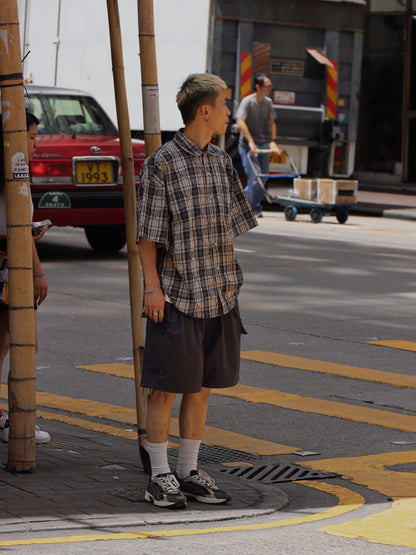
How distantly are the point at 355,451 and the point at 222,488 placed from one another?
3.45ft

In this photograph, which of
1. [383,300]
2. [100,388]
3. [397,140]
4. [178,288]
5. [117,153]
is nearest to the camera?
[178,288]

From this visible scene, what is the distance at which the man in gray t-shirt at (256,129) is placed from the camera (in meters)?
19.9

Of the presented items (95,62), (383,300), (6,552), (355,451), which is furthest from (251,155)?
(6,552)

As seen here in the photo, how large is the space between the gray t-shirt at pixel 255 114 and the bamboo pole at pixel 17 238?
47.1 feet

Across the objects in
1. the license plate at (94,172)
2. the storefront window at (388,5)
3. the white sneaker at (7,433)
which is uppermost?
the storefront window at (388,5)

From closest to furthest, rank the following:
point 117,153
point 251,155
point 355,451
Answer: point 355,451
point 117,153
point 251,155

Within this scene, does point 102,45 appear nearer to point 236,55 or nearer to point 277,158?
point 236,55

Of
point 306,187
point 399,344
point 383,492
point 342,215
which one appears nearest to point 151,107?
point 383,492

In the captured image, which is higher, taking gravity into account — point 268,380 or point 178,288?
point 178,288

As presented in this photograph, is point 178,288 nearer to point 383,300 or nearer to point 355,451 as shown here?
point 355,451

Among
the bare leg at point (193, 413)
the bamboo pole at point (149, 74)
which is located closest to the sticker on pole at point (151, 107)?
the bamboo pole at point (149, 74)

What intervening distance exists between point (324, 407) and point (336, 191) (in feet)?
41.0

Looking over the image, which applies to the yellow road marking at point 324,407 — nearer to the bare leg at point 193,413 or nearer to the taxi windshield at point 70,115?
the bare leg at point 193,413

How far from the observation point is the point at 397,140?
30.6m
